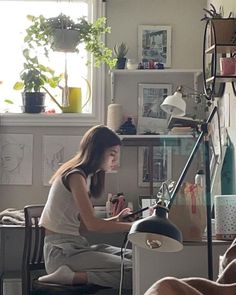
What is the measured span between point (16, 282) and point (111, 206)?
793 millimetres

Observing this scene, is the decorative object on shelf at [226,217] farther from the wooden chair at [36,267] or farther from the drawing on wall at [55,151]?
the drawing on wall at [55,151]

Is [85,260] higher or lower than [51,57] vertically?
lower

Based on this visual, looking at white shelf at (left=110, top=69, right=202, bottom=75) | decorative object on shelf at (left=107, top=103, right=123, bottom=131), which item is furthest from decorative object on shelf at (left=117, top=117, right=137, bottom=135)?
white shelf at (left=110, top=69, right=202, bottom=75)

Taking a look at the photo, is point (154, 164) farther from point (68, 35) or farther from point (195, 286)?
point (195, 286)

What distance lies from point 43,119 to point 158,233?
8.53ft

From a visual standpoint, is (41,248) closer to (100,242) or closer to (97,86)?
(100,242)

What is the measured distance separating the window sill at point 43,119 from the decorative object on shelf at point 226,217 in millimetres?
1901

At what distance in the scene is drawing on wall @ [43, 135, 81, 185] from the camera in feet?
15.0

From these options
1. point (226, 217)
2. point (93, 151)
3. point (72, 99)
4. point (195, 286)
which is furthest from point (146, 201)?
point (195, 286)

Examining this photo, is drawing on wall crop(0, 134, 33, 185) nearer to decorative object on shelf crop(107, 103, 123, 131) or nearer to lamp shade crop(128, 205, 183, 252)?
decorative object on shelf crop(107, 103, 123, 131)

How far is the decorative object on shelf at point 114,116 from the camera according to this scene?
443 centimetres

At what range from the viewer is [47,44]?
4.50 metres

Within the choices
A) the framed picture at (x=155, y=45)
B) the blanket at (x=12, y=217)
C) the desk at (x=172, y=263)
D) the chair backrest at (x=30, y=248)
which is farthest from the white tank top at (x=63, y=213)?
the framed picture at (x=155, y=45)

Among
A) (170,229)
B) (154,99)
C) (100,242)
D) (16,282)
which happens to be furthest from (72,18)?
(170,229)
